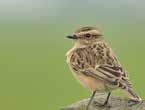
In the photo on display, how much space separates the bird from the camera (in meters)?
13.6

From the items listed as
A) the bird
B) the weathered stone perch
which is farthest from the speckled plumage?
the weathered stone perch

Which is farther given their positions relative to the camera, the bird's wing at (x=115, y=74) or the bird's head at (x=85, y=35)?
the bird's head at (x=85, y=35)

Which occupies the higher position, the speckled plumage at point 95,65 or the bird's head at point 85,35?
the bird's head at point 85,35

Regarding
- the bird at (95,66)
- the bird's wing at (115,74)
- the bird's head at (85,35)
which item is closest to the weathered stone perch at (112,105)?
the bird at (95,66)

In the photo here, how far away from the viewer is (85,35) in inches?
592

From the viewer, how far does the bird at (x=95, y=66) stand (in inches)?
537

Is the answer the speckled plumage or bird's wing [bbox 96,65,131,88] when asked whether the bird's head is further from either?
bird's wing [bbox 96,65,131,88]

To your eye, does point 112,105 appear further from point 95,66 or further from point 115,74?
point 95,66

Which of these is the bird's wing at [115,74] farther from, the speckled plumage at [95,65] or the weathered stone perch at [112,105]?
the weathered stone perch at [112,105]

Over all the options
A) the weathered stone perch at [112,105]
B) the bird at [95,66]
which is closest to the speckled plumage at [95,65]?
the bird at [95,66]

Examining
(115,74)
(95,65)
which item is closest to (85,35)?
(95,65)

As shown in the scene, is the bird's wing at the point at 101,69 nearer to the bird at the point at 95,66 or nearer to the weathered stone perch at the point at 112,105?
the bird at the point at 95,66

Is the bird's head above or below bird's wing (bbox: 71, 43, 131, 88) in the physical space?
above

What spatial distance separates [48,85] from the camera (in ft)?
83.0
